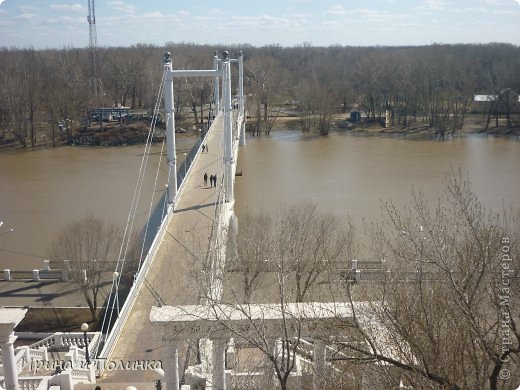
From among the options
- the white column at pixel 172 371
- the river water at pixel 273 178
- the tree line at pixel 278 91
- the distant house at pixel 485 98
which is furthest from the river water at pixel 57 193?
the distant house at pixel 485 98

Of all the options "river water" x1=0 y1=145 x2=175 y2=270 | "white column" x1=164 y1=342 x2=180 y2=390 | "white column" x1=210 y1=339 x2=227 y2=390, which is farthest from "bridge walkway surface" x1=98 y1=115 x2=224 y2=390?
"river water" x1=0 y1=145 x2=175 y2=270

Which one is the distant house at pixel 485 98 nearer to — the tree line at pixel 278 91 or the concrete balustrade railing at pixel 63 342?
the tree line at pixel 278 91

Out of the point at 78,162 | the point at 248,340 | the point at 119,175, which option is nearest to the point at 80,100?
the point at 78,162

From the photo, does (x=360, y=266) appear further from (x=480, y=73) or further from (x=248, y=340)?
(x=480, y=73)

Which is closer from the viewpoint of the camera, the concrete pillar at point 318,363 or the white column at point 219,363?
the concrete pillar at point 318,363

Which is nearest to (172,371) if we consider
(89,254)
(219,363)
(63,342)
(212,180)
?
(219,363)

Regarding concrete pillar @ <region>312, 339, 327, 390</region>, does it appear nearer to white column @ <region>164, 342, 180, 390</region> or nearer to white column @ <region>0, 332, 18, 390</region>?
white column @ <region>164, 342, 180, 390</region>
